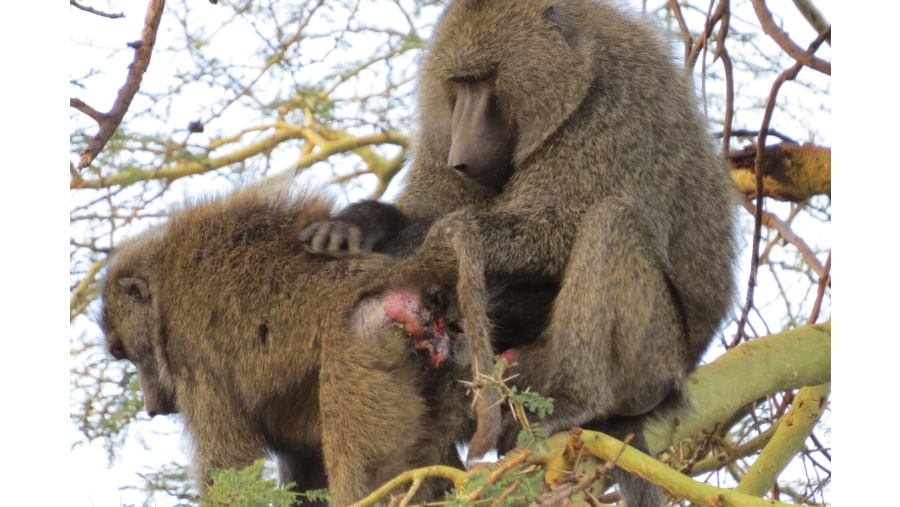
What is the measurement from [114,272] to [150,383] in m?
0.30

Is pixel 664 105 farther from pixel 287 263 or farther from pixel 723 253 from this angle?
pixel 287 263

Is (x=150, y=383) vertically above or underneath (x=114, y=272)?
underneath

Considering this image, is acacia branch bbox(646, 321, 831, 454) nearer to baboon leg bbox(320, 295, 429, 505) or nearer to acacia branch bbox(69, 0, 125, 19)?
baboon leg bbox(320, 295, 429, 505)

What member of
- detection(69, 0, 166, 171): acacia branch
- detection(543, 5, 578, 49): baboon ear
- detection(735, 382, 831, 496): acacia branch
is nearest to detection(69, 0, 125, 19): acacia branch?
A: detection(69, 0, 166, 171): acacia branch

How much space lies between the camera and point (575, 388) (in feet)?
7.89

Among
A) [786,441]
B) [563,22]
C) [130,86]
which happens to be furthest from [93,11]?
[786,441]

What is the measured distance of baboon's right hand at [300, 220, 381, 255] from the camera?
2537mm

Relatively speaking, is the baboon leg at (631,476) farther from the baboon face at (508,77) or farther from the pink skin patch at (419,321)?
the baboon face at (508,77)

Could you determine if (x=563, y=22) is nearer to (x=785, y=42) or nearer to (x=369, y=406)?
(x=785, y=42)

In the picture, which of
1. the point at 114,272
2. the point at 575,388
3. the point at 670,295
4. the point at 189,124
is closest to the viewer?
the point at 575,388

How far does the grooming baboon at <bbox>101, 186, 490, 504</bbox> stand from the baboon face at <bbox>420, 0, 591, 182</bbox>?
0.37 metres

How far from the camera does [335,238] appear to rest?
2535 millimetres

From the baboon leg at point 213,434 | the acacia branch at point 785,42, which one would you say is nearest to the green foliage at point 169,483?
the baboon leg at point 213,434

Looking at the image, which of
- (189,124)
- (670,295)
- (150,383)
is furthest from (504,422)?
(189,124)
